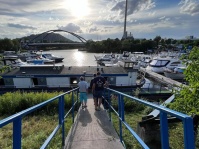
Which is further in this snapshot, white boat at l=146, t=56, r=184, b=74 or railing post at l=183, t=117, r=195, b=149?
white boat at l=146, t=56, r=184, b=74

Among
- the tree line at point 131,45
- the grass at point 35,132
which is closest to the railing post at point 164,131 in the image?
the grass at point 35,132

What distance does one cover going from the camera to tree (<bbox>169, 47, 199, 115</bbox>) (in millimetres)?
4465

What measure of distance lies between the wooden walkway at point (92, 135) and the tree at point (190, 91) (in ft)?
5.48

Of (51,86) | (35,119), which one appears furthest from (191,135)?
(51,86)

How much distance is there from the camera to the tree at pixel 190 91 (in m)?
4.46

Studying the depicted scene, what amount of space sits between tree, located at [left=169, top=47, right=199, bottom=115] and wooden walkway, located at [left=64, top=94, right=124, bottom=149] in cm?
167

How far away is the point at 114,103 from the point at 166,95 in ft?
30.9

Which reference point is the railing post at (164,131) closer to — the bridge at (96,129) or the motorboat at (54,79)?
the bridge at (96,129)

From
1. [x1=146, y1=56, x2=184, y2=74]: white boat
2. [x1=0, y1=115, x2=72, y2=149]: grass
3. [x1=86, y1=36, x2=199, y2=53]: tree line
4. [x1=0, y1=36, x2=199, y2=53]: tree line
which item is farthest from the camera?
[x1=86, y1=36, x2=199, y2=53]: tree line

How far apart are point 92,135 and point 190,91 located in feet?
8.81

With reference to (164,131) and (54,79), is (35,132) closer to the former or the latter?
(164,131)

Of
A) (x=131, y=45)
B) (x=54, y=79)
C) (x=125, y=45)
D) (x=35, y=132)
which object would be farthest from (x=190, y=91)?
(x=125, y=45)

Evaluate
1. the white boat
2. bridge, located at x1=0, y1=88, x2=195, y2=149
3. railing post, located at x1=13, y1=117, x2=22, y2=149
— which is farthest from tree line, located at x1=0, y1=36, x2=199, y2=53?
railing post, located at x1=13, y1=117, x2=22, y2=149

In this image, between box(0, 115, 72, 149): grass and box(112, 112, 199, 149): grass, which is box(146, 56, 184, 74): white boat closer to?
box(112, 112, 199, 149): grass
